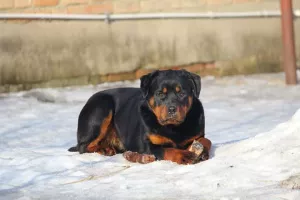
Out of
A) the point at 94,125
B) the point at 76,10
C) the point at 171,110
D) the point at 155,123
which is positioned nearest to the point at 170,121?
the point at 171,110

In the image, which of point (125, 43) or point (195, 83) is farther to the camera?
point (125, 43)

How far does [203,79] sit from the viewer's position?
10250 mm

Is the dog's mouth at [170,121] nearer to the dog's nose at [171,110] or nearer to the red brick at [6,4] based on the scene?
the dog's nose at [171,110]

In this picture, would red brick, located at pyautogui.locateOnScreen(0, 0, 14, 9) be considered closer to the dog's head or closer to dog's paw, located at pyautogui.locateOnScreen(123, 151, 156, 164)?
the dog's head

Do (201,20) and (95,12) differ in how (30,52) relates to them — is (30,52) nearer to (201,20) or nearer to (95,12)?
(95,12)

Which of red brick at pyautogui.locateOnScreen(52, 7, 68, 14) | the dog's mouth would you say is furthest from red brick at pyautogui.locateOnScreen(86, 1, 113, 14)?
the dog's mouth

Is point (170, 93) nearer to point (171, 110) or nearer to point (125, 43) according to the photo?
point (171, 110)

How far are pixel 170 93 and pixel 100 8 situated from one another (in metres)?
Answer: 4.44

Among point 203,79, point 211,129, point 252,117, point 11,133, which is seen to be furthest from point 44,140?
point 203,79

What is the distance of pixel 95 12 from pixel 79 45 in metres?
0.47

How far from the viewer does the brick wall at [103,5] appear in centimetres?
927

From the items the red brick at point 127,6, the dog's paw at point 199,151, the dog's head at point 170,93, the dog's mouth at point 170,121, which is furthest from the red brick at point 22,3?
the dog's paw at point 199,151

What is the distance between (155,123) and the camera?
5504 millimetres

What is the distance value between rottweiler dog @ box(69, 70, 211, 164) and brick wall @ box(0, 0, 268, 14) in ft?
11.4
